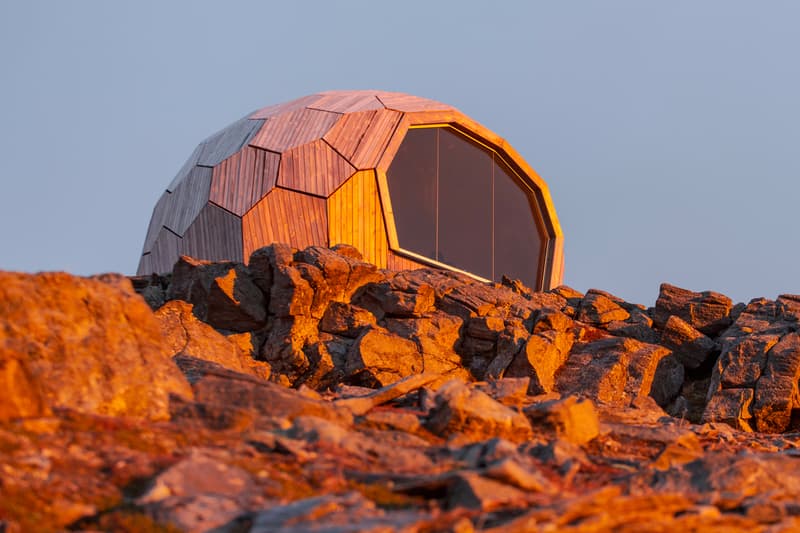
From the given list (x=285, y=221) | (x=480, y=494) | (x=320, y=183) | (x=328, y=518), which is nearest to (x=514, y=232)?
(x=320, y=183)

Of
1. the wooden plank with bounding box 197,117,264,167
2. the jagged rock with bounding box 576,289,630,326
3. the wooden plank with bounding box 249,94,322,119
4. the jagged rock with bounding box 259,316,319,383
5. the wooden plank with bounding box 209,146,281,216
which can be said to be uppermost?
the wooden plank with bounding box 249,94,322,119

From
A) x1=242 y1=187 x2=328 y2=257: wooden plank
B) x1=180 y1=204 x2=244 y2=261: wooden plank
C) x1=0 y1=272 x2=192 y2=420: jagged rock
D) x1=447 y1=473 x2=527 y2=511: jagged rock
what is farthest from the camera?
x1=180 y1=204 x2=244 y2=261: wooden plank

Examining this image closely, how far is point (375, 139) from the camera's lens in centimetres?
2356

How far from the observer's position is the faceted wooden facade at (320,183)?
22.7 m

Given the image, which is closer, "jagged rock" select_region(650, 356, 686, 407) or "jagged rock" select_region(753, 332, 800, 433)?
"jagged rock" select_region(753, 332, 800, 433)

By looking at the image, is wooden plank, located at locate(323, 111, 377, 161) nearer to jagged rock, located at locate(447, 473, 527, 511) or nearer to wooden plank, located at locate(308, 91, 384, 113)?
wooden plank, located at locate(308, 91, 384, 113)

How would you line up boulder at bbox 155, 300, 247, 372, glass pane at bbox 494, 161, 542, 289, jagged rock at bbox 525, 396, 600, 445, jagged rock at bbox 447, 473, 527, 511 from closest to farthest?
jagged rock at bbox 447, 473, 527, 511 → jagged rock at bbox 525, 396, 600, 445 → boulder at bbox 155, 300, 247, 372 → glass pane at bbox 494, 161, 542, 289

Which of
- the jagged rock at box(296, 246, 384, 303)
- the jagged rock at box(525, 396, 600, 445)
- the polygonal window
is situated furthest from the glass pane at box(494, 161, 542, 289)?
the jagged rock at box(525, 396, 600, 445)

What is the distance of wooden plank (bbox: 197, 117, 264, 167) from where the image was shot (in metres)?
24.5

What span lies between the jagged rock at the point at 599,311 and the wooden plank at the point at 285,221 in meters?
6.25

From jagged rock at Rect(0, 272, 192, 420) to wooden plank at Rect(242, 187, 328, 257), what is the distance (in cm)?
1325

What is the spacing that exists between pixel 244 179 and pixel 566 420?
14882mm

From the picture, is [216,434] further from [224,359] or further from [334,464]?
[224,359]

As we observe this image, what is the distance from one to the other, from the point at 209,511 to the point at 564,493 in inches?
102
